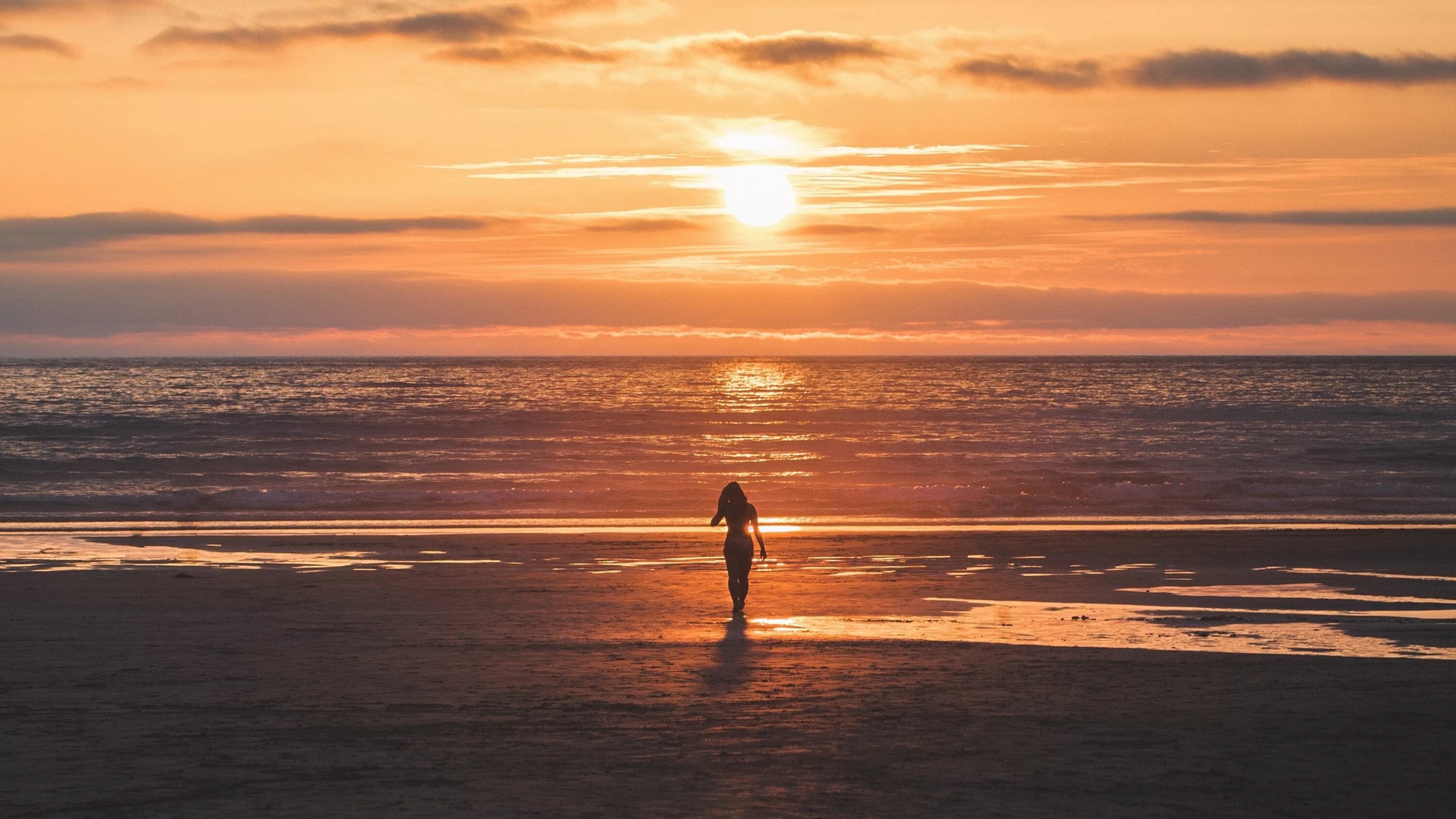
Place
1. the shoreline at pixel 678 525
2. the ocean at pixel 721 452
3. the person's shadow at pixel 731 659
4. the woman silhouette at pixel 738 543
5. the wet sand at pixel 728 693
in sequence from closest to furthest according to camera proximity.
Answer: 1. the wet sand at pixel 728 693
2. the person's shadow at pixel 731 659
3. the woman silhouette at pixel 738 543
4. the shoreline at pixel 678 525
5. the ocean at pixel 721 452

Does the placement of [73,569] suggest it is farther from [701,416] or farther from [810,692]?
[701,416]

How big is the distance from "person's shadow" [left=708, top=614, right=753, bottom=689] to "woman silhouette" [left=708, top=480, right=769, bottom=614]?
0.71 metres

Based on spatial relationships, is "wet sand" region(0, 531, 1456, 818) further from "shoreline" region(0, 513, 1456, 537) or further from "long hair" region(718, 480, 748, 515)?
"shoreline" region(0, 513, 1456, 537)

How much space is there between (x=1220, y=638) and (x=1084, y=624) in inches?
58.5

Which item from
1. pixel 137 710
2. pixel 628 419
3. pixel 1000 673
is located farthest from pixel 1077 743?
pixel 628 419

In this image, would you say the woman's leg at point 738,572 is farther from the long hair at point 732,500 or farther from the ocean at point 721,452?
the ocean at point 721,452

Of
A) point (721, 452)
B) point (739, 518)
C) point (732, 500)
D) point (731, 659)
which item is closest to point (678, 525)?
point (732, 500)

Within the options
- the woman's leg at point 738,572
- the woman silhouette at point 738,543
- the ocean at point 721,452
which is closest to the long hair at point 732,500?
the woman silhouette at point 738,543

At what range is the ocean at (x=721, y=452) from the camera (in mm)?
31500

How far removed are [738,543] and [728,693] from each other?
4.48m

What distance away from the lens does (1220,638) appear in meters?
13.0

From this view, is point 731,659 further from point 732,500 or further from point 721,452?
point 721,452

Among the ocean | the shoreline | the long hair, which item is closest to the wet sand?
the long hair

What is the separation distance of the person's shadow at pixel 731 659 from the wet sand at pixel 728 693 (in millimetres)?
63
